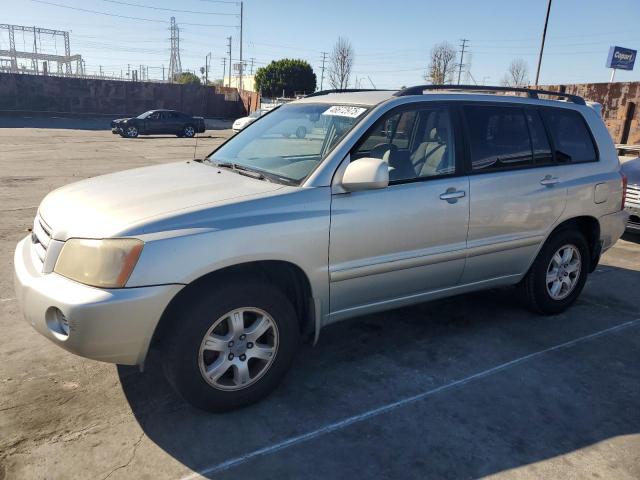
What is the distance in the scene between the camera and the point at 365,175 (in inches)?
122

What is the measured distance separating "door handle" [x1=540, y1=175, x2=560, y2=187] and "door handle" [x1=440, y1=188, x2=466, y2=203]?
91 centimetres

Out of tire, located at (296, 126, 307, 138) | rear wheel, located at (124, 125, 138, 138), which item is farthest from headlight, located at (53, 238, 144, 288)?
rear wheel, located at (124, 125, 138, 138)

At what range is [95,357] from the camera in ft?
8.75

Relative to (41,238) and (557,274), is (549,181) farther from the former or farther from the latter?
(41,238)

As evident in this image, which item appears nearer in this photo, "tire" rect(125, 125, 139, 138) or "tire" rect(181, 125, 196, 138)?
"tire" rect(125, 125, 139, 138)

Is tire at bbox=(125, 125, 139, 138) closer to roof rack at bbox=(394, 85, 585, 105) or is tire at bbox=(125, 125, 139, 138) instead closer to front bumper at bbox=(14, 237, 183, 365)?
roof rack at bbox=(394, 85, 585, 105)

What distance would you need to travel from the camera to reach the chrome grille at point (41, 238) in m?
2.94

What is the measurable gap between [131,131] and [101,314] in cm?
2627

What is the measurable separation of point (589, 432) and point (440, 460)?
3.11 feet

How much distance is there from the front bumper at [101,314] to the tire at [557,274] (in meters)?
3.08

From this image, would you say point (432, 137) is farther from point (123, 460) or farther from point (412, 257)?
point (123, 460)

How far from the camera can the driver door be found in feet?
10.7

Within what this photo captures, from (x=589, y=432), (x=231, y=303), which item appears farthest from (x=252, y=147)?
(x=589, y=432)

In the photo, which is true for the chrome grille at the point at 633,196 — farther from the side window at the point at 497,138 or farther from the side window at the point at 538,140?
the side window at the point at 497,138
